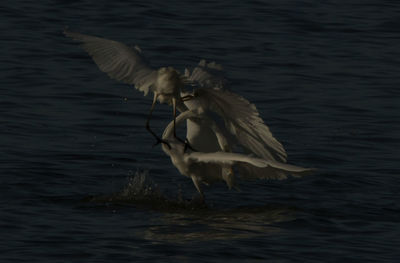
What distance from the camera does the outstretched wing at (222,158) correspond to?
37.4ft

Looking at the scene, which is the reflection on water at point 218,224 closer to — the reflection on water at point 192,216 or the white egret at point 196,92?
the reflection on water at point 192,216

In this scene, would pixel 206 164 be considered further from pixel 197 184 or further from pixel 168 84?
pixel 168 84

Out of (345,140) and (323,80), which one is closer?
(345,140)

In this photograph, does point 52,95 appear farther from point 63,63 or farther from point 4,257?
point 4,257

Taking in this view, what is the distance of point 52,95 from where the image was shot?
17156 mm

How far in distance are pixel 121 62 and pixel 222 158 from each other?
1465 mm

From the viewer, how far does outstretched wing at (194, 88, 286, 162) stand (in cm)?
1198

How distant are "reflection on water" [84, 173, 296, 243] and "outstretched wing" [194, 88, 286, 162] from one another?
2.03ft

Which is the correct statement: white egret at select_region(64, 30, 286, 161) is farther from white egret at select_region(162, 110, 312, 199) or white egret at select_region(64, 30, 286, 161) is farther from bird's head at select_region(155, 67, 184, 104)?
white egret at select_region(162, 110, 312, 199)

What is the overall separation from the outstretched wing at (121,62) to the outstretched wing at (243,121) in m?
0.80

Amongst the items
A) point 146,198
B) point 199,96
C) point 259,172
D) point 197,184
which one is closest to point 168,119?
point 146,198

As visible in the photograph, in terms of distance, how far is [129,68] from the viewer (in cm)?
1135

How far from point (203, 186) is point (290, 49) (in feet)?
24.7

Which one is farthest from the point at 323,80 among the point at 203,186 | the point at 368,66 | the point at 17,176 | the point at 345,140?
the point at 17,176
